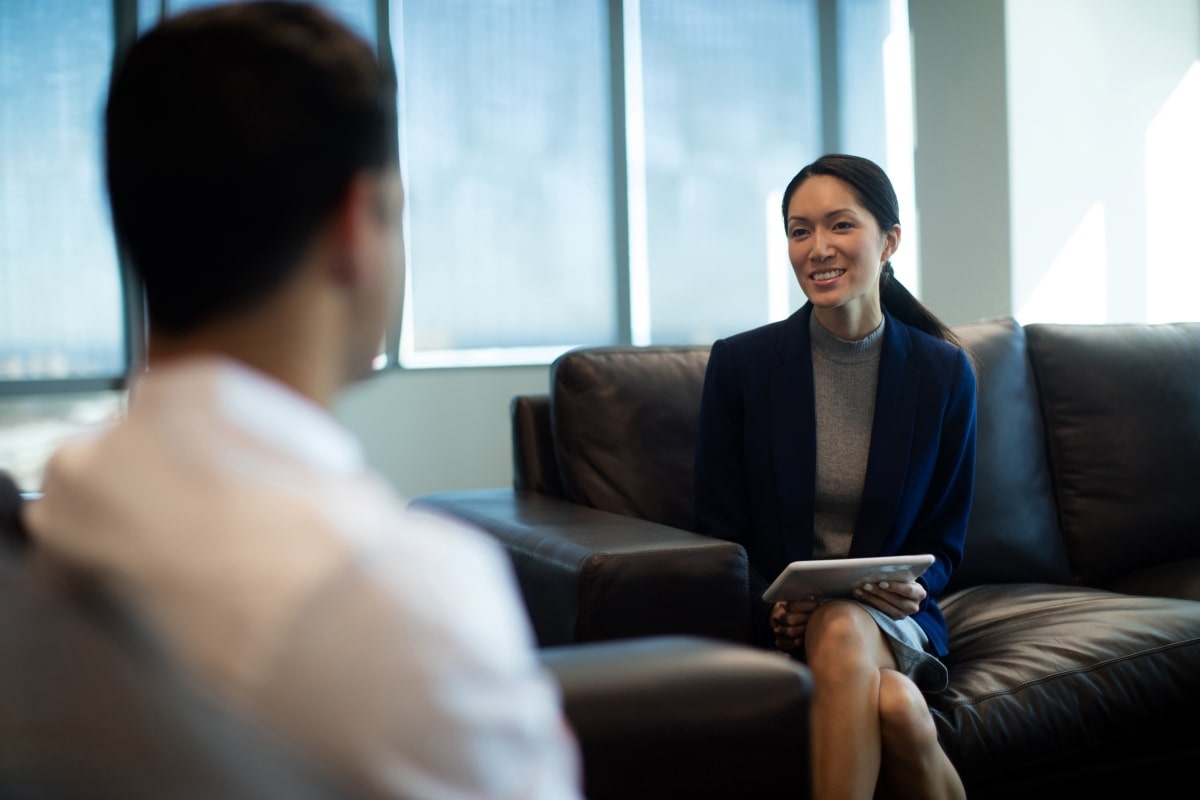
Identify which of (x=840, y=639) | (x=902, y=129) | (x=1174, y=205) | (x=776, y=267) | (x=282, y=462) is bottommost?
(x=840, y=639)

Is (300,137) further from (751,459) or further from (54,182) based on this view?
(54,182)

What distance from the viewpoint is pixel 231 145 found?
594mm

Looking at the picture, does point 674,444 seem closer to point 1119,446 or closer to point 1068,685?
point 1068,685

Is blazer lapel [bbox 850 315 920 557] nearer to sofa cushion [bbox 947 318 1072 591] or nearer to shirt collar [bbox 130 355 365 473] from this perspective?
sofa cushion [bbox 947 318 1072 591]

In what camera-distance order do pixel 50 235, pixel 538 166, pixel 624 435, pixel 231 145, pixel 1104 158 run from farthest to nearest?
pixel 538 166 → pixel 1104 158 → pixel 50 235 → pixel 624 435 → pixel 231 145

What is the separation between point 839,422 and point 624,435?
466 mm

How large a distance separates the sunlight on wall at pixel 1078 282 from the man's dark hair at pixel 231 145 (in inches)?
191

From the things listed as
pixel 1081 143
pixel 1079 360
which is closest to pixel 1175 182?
pixel 1081 143

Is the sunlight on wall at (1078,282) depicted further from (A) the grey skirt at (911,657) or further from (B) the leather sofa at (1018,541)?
(A) the grey skirt at (911,657)

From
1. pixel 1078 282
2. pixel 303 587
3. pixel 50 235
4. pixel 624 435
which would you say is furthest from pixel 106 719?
pixel 1078 282

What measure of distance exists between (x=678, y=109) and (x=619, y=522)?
163 inches

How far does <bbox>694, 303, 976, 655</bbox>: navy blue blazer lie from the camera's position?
7.29 ft

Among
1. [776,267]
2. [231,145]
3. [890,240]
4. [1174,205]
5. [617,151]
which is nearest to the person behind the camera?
[231,145]

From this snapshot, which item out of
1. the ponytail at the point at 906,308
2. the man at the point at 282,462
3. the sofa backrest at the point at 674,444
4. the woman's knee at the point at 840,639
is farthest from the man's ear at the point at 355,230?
the ponytail at the point at 906,308
